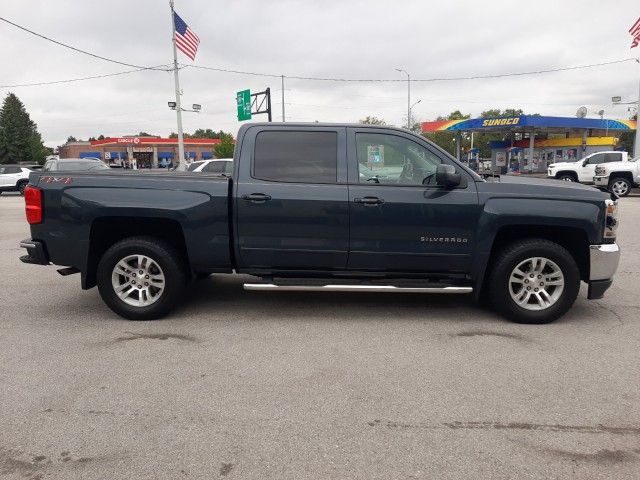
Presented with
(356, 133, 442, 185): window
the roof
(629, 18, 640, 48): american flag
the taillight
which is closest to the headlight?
(356, 133, 442, 185): window

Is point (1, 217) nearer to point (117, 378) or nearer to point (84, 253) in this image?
point (84, 253)

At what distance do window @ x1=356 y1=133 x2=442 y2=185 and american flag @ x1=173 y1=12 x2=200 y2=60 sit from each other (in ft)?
69.8

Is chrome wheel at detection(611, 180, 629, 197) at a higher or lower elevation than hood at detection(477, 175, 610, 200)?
lower

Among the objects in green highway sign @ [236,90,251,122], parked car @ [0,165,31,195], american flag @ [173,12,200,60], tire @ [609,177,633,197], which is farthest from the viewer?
green highway sign @ [236,90,251,122]

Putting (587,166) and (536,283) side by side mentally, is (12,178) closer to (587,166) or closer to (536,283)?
(536,283)

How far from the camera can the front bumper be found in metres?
4.69

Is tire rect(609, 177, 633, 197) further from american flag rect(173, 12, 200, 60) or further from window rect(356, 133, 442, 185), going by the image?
american flag rect(173, 12, 200, 60)

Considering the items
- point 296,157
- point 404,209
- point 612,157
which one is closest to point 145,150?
point 612,157

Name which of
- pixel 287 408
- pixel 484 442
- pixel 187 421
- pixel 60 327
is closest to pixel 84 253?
pixel 60 327

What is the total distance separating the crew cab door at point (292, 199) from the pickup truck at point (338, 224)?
0.04ft

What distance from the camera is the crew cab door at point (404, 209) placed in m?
4.67

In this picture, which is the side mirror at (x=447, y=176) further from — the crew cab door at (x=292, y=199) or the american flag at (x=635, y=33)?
the american flag at (x=635, y=33)

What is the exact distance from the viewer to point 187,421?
10.0 feet

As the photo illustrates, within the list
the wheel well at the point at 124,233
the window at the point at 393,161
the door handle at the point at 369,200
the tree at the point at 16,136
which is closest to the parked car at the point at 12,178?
the wheel well at the point at 124,233
